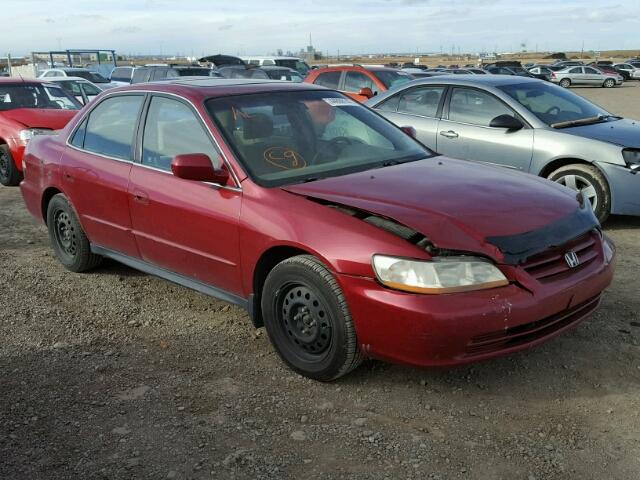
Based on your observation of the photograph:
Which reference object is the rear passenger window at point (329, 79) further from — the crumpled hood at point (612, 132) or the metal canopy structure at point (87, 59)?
the metal canopy structure at point (87, 59)

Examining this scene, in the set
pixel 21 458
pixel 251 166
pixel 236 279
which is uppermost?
pixel 251 166

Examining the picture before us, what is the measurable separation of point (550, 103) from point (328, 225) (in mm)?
4762

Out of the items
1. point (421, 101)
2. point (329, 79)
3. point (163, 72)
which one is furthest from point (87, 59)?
point (421, 101)

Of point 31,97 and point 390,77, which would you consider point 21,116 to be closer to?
point 31,97

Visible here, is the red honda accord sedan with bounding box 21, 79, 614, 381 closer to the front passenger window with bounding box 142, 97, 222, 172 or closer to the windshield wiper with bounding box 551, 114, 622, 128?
the front passenger window with bounding box 142, 97, 222, 172

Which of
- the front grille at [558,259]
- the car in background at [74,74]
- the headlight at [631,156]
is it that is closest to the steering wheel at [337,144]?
the front grille at [558,259]

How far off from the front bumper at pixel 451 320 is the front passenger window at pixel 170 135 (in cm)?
142

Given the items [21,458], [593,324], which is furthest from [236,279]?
[593,324]

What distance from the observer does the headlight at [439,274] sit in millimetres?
2928

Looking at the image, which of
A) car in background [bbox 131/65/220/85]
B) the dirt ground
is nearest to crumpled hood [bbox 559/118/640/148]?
the dirt ground

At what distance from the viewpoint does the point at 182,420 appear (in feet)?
10.3

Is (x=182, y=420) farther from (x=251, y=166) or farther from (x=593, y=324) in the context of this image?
(x=593, y=324)

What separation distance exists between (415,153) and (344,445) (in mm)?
2210

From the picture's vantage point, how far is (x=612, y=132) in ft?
21.1
